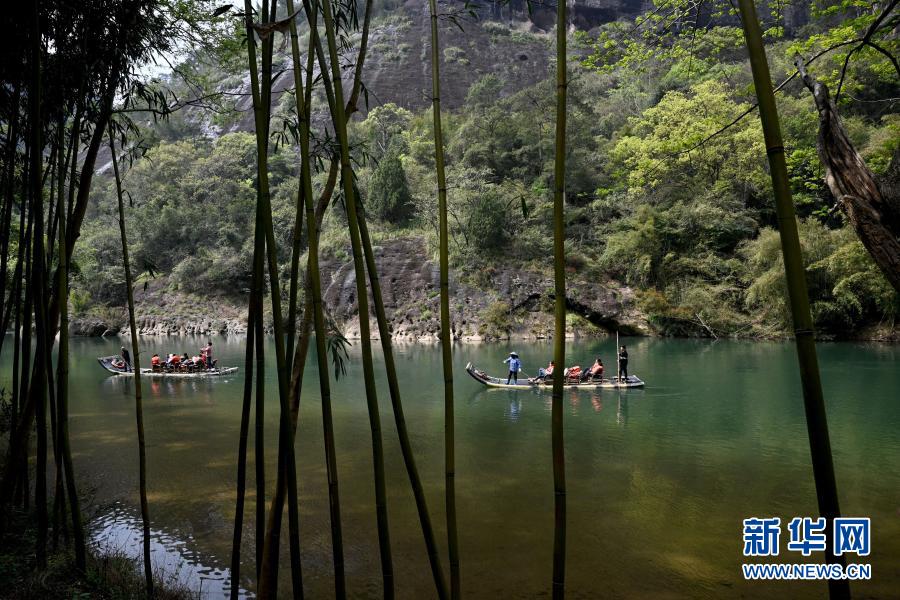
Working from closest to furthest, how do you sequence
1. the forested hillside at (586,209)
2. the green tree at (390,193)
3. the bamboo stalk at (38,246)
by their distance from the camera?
the bamboo stalk at (38,246), the forested hillside at (586,209), the green tree at (390,193)

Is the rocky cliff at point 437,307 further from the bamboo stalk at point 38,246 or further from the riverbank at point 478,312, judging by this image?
the bamboo stalk at point 38,246

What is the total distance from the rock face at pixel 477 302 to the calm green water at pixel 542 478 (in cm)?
1182

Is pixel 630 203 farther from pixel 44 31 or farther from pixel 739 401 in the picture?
pixel 44 31

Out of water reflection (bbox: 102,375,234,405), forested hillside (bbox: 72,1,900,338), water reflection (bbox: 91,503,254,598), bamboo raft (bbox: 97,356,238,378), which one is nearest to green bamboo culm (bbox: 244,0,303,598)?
water reflection (bbox: 91,503,254,598)

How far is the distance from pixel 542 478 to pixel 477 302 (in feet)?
66.8

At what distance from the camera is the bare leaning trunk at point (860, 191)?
123 inches

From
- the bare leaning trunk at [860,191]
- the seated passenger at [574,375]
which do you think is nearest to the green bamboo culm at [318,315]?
the bare leaning trunk at [860,191]

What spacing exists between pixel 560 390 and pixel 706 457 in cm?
698

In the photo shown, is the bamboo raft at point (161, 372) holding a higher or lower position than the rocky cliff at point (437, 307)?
lower

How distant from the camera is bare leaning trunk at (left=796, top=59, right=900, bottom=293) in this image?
10.3ft

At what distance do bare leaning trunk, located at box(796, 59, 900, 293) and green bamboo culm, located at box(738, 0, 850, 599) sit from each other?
95.9 inches

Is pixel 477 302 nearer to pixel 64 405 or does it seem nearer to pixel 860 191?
pixel 860 191

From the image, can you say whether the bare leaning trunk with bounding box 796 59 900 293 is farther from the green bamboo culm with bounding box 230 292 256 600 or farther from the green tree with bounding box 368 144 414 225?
the green tree with bounding box 368 144 414 225

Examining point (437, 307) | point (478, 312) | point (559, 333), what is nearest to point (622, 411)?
point (559, 333)
